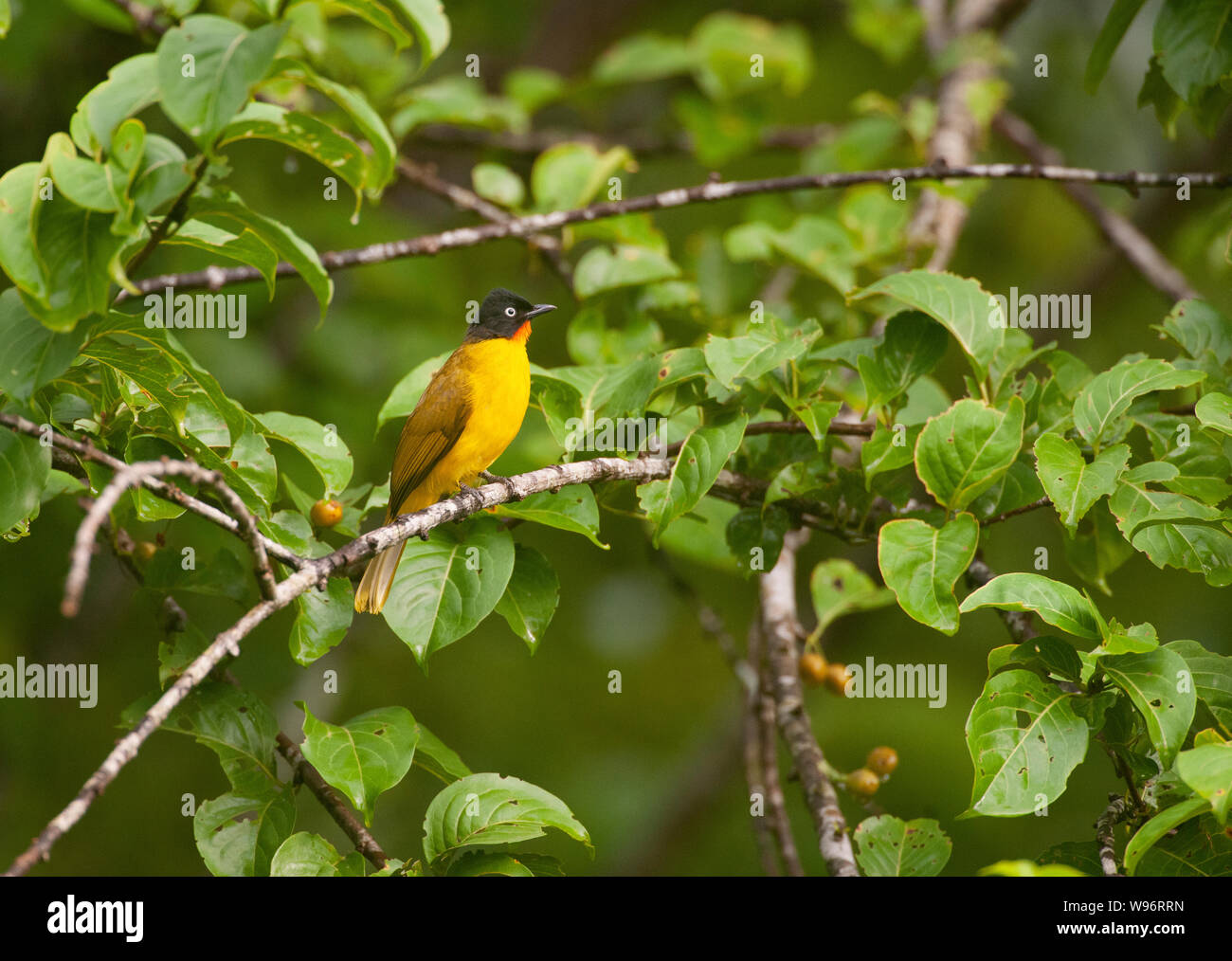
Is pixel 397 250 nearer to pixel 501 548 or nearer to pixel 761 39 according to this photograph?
pixel 501 548

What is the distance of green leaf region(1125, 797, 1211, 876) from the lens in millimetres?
1977

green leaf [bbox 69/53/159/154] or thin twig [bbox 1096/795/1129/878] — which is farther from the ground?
green leaf [bbox 69/53/159/154]

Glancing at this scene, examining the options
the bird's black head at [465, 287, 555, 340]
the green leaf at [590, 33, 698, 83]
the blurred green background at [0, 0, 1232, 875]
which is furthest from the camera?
the blurred green background at [0, 0, 1232, 875]

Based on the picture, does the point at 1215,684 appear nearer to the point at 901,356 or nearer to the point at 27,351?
the point at 901,356

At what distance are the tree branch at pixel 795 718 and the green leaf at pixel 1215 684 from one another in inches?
35.8

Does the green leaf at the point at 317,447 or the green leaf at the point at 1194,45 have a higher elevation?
the green leaf at the point at 1194,45

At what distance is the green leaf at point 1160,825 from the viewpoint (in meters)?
1.98

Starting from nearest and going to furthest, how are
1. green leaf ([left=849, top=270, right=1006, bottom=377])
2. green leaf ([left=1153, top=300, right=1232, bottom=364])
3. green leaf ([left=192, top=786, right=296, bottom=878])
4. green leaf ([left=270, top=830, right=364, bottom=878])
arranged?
green leaf ([left=270, top=830, right=364, bottom=878]) < green leaf ([left=192, top=786, right=296, bottom=878]) < green leaf ([left=849, top=270, right=1006, bottom=377]) < green leaf ([left=1153, top=300, right=1232, bottom=364])

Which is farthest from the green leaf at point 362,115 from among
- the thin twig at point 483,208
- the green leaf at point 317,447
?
the thin twig at point 483,208

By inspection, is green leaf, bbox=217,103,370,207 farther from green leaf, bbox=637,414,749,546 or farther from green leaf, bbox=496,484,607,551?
green leaf, bbox=637,414,749,546

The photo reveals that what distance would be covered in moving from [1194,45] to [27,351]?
10.4ft

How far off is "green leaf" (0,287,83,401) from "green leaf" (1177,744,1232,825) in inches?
89.0

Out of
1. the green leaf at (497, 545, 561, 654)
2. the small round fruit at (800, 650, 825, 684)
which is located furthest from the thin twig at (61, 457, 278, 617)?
the small round fruit at (800, 650, 825, 684)

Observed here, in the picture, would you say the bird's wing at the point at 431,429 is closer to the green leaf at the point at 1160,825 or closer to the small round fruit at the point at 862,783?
the small round fruit at the point at 862,783
